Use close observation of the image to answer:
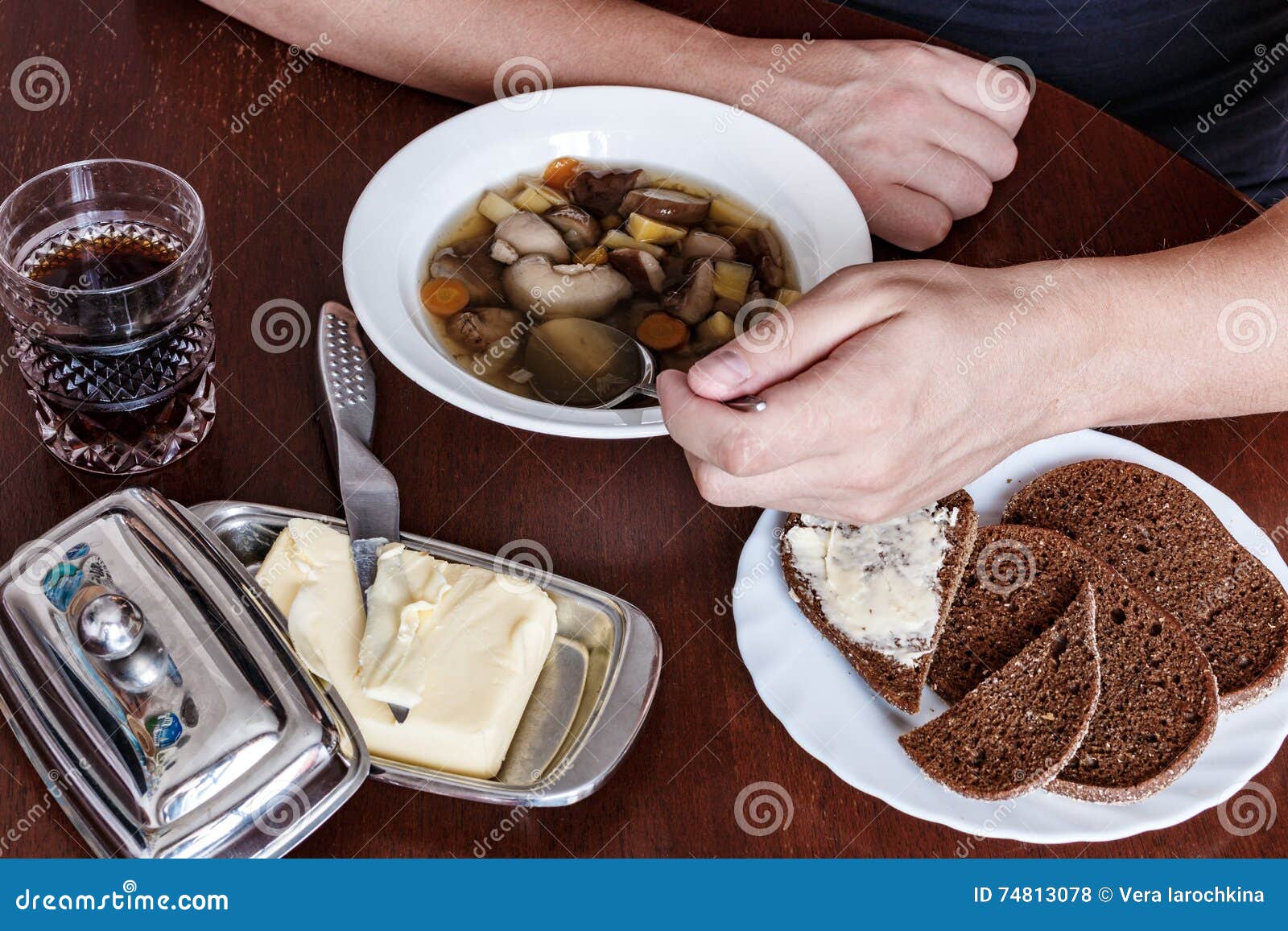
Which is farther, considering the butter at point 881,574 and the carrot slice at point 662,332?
the carrot slice at point 662,332

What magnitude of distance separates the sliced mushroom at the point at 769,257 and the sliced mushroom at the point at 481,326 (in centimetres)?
→ 28

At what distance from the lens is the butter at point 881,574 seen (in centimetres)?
98

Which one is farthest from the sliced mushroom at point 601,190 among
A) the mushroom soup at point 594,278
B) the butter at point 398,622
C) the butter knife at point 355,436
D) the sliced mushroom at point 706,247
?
the butter at point 398,622

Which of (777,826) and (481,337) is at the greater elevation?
(481,337)

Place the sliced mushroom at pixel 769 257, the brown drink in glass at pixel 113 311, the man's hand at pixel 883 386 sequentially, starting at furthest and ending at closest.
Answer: the sliced mushroom at pixel 769 257 → the brown drink in glass at pixel 113 311 → the man's hand at pixel 883 386

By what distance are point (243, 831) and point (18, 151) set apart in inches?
37.8

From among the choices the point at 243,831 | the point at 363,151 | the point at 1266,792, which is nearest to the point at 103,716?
the point at 243,831

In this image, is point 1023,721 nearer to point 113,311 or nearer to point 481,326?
point 481,326

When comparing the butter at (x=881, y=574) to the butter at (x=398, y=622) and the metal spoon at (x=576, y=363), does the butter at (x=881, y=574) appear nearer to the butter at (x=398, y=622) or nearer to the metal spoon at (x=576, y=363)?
the metal spoon at (x=576, y=363)

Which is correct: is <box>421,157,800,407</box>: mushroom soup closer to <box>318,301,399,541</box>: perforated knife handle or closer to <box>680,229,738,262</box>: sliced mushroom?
<box>680,229,738,262</box>: sliced mushroom

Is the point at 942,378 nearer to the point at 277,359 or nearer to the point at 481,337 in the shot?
the point at 481,337

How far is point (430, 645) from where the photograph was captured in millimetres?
875

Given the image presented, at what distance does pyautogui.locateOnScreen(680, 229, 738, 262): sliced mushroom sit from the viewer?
1.28m

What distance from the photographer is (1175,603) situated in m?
1.06
